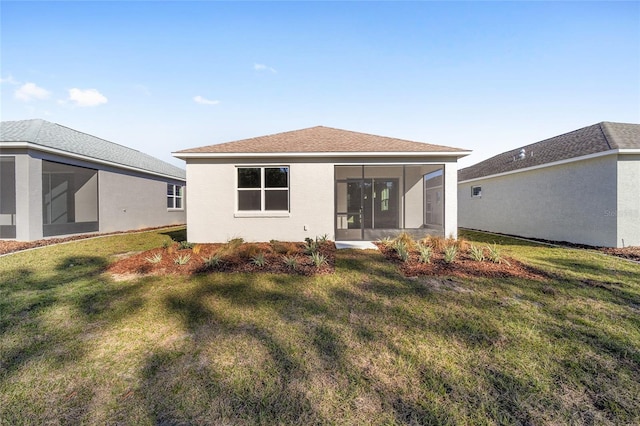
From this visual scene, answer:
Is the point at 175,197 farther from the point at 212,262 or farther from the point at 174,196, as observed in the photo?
the point at 212,262

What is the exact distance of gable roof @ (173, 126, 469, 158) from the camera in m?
9.60

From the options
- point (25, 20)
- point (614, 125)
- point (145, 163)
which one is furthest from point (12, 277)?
point (614, 125)

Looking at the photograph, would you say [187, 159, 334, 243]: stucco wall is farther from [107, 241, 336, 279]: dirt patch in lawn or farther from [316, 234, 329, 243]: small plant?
[107, 241, 336, 279]: dirt patch in lawn

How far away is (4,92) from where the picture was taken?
11.3 metres

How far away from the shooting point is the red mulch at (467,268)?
227 inches

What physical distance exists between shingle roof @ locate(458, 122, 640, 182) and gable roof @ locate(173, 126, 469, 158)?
16.2 feet

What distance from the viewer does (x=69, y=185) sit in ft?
49.6

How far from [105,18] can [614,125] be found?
19227 millimetres

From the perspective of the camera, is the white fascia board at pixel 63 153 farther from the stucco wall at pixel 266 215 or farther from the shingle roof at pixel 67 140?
the stucco wall at pixel 266 215

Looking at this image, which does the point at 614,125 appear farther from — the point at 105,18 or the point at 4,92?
the point at 4,92

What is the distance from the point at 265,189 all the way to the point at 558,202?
11.6 m

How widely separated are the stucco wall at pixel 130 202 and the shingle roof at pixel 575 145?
64.3 ft

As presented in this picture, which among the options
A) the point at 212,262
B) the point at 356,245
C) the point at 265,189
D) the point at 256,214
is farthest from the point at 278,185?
the point at 212,262

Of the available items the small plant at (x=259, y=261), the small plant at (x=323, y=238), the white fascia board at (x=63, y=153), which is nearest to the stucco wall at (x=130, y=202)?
the white fascia board at (x=63, y=153)
